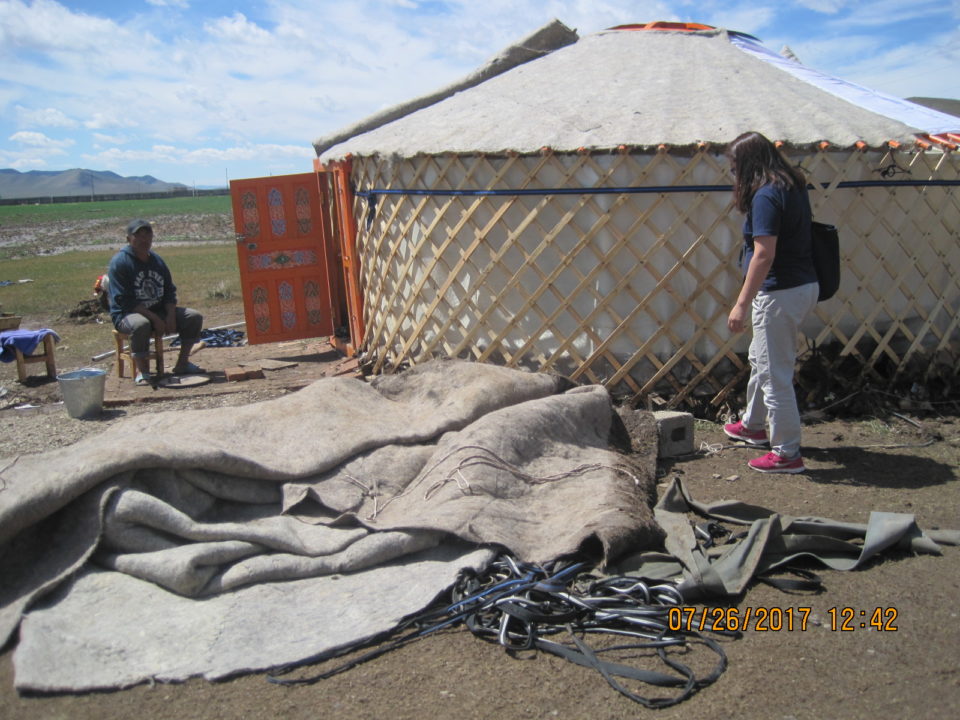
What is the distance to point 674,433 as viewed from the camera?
3.72 metres

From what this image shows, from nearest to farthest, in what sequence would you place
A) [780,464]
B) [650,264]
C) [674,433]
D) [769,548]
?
[769,548] → [780,464] → [674,433] → [650,264]

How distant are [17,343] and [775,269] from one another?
4830 millimetres

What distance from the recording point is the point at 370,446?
324 centimetres

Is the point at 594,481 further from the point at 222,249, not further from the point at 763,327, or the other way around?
the point at 222,249

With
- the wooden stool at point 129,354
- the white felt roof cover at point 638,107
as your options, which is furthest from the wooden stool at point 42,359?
the white felt roof cover at point 638,107

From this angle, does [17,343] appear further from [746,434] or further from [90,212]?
[90,212]

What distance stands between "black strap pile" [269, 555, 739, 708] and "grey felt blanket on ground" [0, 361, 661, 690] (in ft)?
0.24

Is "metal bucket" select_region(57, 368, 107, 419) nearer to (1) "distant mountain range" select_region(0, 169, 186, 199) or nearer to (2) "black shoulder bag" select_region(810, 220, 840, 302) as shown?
(2) "black shoulder bag" select_region(810, 220, 840, 302)

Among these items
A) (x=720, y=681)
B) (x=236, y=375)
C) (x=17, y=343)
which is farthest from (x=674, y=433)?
(x=17, y=343)

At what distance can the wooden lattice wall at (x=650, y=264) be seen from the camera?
410cm

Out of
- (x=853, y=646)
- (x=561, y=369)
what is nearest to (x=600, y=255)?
(x=561, y=369)

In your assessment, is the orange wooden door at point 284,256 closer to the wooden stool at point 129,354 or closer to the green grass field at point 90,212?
the wooden stool at point 129,354

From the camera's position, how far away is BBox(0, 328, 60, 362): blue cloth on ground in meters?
5.45

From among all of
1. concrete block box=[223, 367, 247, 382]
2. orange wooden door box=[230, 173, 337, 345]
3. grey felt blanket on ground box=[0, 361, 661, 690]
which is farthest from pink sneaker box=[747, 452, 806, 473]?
orange wooden door box=[230, 173, 337, 345]
